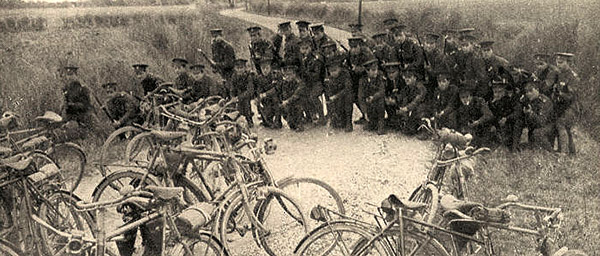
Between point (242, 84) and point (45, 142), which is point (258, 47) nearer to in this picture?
point (242, 84)

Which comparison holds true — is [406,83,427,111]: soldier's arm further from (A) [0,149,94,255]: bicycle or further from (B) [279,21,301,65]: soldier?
(A) [0,149,94,255]: bicycle

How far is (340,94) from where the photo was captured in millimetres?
8445

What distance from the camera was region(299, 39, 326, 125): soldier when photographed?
883 cm

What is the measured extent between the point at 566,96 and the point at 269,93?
191 inches

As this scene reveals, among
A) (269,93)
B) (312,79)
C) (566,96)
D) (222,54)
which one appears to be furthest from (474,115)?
(222,54)

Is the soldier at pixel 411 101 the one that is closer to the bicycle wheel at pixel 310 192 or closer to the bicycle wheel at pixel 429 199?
the bicycle wheel at pixel 310 192

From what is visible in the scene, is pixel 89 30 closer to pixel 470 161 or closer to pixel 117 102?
pixel 117 102

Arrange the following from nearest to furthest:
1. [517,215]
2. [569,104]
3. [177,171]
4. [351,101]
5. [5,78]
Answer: [177,171] < [517,215] < [569,104] < [351,101] < [5,78]

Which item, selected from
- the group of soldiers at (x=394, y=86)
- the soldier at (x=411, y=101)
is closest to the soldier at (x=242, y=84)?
the group of soldiers at (x=394, y=86)

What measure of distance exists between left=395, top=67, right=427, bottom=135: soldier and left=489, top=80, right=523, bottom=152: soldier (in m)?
1.12

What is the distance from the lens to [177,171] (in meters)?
4.43

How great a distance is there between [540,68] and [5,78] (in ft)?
31.7

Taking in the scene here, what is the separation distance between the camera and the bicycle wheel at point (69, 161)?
18.8 feet

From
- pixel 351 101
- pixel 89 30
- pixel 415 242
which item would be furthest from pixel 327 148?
pixel 89 30
